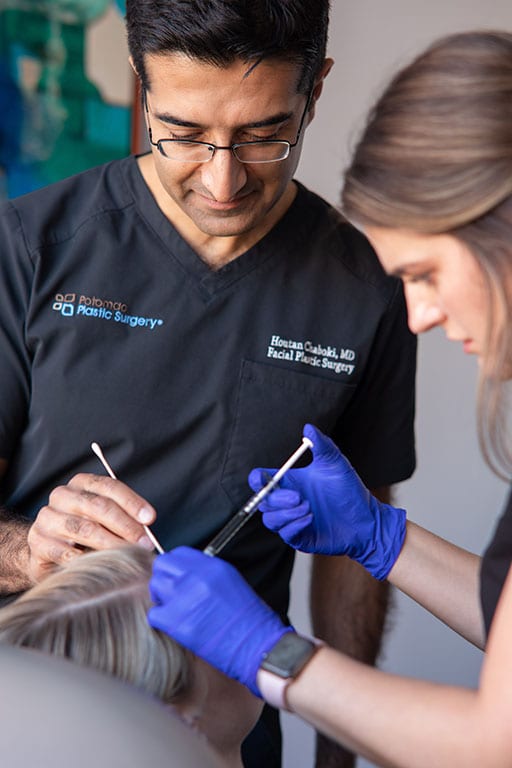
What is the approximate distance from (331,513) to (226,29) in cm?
73

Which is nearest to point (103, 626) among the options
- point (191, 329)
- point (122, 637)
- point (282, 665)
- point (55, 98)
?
point (122, 637)

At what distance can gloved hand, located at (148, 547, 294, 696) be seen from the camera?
43.1 inches

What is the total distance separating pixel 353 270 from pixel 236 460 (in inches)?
15.5

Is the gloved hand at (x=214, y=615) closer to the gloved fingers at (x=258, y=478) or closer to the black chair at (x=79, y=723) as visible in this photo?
the black chair at (x=79, y=723)

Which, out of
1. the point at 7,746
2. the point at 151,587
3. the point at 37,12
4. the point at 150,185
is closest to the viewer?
the point at 7,746

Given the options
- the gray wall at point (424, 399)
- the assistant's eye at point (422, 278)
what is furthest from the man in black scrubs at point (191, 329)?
the gray wall at point (424, 399)

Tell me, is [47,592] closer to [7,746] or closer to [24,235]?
[7,746]

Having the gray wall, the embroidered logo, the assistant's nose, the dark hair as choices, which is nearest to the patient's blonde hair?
the embroidered logo

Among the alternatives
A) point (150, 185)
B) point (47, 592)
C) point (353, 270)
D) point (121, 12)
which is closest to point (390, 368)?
point (353, 270)

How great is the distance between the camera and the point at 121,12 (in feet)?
8.45

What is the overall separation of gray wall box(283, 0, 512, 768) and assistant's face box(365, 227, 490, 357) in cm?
170

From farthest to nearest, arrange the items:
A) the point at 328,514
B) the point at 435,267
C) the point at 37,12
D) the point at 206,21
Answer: the point at 37,12 → the point at 328,514 → the point at 206,21 → the point at 435,267

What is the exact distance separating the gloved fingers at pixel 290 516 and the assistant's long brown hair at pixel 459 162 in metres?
0.41

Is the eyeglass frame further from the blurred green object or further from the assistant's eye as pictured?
the blurred green object
